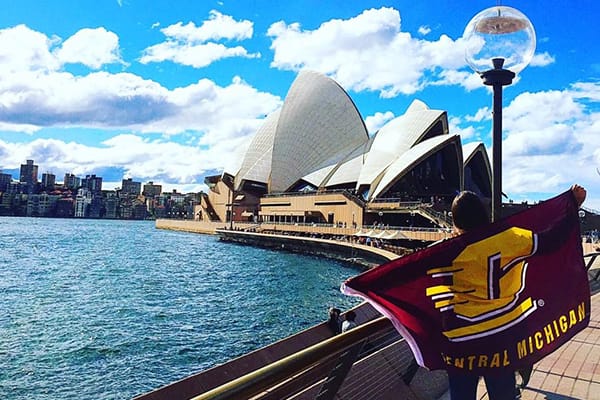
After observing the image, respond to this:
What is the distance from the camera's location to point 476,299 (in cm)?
174

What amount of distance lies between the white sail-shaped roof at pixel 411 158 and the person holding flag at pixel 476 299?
38642mm

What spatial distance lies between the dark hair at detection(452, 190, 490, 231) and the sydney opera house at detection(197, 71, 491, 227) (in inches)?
1215

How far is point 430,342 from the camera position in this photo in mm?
1772

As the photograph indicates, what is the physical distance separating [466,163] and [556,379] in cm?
4530

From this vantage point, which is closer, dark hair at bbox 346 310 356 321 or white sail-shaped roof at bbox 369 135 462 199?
dark hair at bbox 346 310 356 321

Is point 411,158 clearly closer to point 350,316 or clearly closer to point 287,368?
point 350,316

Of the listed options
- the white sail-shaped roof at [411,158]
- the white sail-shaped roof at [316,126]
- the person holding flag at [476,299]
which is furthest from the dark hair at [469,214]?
the white sail-shaped roof at [316,126]

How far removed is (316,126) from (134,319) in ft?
136

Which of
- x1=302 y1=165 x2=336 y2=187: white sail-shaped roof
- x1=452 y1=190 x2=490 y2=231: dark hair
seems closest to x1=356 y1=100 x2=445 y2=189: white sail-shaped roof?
x1=302 y1=165 x2=336 y2=187: white sail-shaped roof

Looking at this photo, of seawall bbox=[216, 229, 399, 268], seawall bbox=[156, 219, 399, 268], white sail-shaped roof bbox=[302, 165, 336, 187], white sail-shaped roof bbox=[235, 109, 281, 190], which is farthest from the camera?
white sail-shaped roof bbox=[235, 109, 281, 190]

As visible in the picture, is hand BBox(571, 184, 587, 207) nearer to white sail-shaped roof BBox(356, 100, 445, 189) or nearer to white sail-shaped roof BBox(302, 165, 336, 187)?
white sail-shaped roof BBox(356, 100, 445, 189)

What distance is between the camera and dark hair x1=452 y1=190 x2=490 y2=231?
1934 millimetres

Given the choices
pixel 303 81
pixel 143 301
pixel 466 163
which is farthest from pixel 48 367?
pixel 303 81

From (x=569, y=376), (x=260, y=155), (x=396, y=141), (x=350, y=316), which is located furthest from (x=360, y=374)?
(x=260, y=155)
